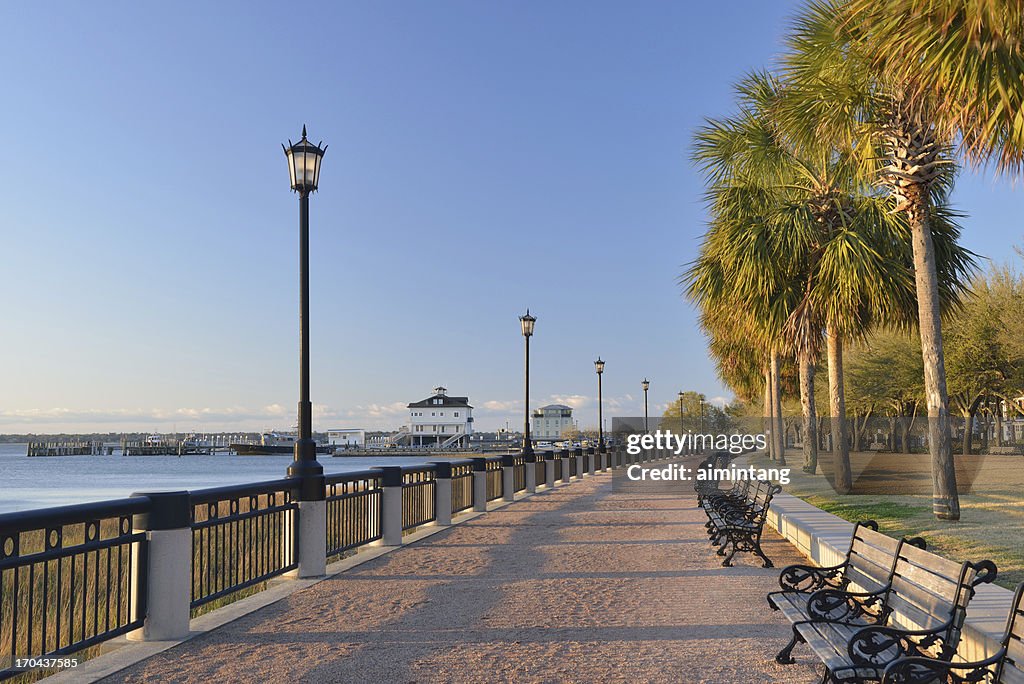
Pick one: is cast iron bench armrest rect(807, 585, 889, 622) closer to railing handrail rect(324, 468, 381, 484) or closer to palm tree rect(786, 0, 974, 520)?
railing handrail rect(324, 468, 381, 484)

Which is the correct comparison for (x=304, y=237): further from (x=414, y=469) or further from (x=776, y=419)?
(x=776, y=419)

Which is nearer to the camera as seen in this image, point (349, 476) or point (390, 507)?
point (349, 476)

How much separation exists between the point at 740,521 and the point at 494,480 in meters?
9.88

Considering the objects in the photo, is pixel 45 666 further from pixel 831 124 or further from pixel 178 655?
pixel 831 124

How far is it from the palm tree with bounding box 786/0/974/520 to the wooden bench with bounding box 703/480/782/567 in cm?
A: 283

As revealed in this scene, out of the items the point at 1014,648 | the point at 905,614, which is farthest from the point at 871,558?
the point at 1014,648

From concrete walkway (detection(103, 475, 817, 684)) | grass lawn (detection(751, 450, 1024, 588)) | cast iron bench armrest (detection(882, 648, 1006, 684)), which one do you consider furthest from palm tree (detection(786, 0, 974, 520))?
cast iron bench armrest (detection(882, 648, 1006, 684))

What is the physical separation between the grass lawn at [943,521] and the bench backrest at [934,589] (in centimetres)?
344

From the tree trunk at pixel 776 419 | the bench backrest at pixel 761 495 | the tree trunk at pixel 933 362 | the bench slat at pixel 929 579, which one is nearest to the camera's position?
the bench slat at pixel 929 579

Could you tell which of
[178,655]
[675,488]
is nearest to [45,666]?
[178,655]

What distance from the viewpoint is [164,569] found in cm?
714

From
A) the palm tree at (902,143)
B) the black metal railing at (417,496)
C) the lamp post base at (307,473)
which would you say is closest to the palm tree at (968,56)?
the palm tree at (902,143)

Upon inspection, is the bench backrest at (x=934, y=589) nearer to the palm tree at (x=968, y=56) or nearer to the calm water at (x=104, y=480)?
the palm tree at (x=968, y=56)

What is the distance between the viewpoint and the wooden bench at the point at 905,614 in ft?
15.7
